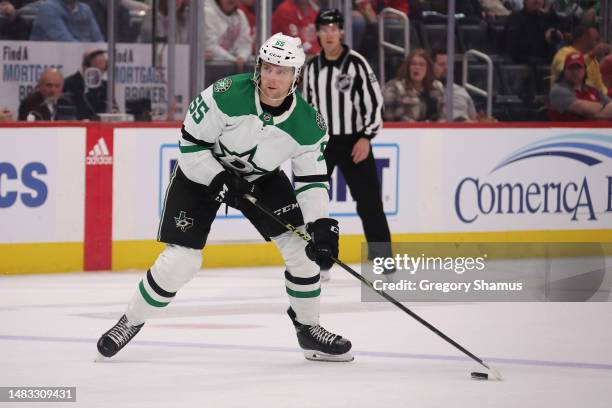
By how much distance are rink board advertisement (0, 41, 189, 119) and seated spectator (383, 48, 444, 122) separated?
152cm

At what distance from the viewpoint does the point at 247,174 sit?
561 cm

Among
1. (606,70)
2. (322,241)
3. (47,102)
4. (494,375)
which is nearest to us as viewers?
(494,375)

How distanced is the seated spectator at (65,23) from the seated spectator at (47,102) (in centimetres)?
22

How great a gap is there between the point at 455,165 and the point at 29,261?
9.74 feet

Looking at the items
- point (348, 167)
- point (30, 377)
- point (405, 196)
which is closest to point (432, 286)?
point (348, 167)

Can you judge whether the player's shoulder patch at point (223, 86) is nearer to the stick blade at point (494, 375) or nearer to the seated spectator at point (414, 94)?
the stick blade at point (494, 375)

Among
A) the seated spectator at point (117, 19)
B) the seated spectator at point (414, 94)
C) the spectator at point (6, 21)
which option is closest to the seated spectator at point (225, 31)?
the seated spectator at point (117, 19)

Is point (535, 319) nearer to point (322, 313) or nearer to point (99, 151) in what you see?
point (322, 313)

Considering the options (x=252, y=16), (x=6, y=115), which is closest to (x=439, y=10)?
(x=252, y=16)

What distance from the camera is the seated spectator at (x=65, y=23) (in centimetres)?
870

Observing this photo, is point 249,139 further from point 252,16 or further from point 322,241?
point 252,16

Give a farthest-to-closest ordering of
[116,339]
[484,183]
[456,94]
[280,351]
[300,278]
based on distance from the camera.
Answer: [456,94] → [484,183] → [280,351] → [300,278] → [116,339]

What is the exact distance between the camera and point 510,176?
986cm

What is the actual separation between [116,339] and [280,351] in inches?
29.7
